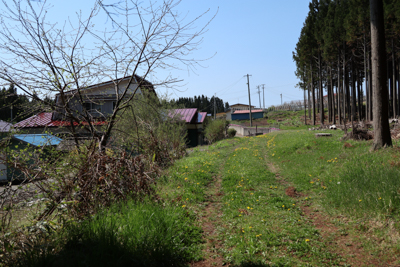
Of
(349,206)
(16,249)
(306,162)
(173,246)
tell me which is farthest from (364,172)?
(16,249)

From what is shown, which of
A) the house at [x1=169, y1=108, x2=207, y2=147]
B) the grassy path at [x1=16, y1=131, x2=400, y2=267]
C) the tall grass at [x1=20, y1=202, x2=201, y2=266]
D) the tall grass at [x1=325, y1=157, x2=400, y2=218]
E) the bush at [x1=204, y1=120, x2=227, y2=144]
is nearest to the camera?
the tall grass at [x1=20, y1=202, x2=201, y2=266]

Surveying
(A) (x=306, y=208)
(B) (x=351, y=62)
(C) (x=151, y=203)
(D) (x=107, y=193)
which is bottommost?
(A) (x=306, y=208)

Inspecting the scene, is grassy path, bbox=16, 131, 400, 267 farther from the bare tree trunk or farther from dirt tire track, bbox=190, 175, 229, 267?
the bare tree trunk

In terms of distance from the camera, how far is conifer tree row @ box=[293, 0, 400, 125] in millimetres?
21812

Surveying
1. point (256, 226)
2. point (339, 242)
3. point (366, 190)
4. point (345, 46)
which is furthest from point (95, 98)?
point (345, 46)

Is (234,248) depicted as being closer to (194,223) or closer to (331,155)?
(194,223)

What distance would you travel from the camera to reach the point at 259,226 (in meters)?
4.64

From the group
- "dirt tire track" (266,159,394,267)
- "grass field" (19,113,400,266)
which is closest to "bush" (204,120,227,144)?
"grass field" (19,113,400,266)

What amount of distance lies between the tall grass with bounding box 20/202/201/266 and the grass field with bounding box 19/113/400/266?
0.04 ft

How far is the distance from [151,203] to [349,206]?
12.9 feet

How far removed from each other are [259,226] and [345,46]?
28887mm

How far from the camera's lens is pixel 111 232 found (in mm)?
3377

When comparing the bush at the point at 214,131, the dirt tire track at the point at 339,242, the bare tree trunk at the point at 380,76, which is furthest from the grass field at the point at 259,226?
the bush at the point at 214,131

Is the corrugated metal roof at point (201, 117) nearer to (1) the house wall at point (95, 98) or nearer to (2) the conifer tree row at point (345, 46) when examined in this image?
(2) the conifer tree row at point (345, 46)
